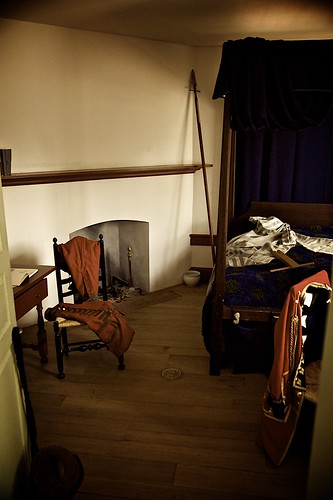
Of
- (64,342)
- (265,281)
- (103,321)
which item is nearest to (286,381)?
(265,281)

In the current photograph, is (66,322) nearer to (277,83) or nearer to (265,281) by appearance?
(265,281)

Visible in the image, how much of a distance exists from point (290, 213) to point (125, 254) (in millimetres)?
1852

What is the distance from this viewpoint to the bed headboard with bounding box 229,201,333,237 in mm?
4469

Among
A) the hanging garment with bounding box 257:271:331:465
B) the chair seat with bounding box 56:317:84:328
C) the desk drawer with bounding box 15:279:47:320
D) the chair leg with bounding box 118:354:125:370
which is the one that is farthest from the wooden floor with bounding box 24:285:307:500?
the desk drawer with bounding box 15:279:47:320

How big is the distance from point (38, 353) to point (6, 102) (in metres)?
1.98

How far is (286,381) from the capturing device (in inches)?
87.3

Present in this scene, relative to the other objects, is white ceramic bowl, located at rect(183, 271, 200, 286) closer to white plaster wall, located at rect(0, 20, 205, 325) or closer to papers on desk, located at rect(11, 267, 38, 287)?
white plaster wall, located at rect(0, 20, 205, 325)

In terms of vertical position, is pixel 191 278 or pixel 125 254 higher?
pixel 125 254

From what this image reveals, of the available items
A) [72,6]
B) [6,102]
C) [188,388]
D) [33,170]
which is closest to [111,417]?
[188,388]

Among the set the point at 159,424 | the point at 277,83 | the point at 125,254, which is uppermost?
the point at 277,83

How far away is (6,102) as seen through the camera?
335cm

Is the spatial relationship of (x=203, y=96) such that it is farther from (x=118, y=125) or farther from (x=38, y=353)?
(x=38, y=353)

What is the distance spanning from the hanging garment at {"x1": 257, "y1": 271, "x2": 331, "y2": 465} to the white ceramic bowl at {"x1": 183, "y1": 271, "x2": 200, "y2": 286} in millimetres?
2506

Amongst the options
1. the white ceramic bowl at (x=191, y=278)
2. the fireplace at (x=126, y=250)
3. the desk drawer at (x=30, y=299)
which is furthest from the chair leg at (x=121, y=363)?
the white ceramic bowl at (x=191, y=278)
